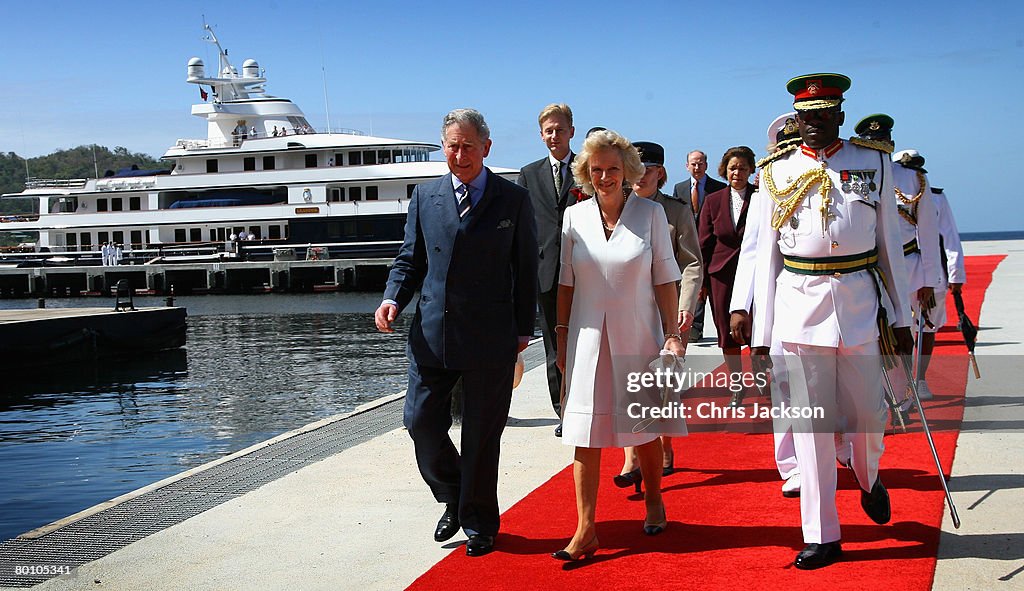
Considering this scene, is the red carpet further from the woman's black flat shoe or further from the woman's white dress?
the woman's white dress

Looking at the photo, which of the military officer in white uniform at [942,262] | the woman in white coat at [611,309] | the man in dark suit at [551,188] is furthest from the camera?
the military officer in white uniform at [942,262]

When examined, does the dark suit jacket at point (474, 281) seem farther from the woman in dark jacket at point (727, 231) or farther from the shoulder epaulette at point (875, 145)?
the woman in dark jacket at point (727, 231)

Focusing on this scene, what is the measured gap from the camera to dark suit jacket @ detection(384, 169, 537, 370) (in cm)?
464

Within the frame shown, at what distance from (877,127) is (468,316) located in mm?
3348

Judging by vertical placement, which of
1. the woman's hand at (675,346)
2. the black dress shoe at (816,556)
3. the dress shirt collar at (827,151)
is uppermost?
the dress shirt collar at (827,151)

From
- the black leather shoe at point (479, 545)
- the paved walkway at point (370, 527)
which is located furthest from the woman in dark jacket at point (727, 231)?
the black leather shoe at point (479, 545)

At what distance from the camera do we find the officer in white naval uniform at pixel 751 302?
4.56 m

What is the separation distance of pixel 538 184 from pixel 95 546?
10.9 feet

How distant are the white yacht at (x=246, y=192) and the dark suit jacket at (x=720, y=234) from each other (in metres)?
38.9

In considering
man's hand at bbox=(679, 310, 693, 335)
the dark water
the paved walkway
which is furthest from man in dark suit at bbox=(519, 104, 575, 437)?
the dark water

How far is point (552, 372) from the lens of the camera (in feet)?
23.3

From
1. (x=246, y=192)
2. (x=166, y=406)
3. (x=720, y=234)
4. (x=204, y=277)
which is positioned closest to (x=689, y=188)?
(x=720, y=234)

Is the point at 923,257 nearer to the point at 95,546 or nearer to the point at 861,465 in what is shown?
Answer: the point at 861,465

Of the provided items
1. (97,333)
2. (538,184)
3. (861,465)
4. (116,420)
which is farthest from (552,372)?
(97,333)
